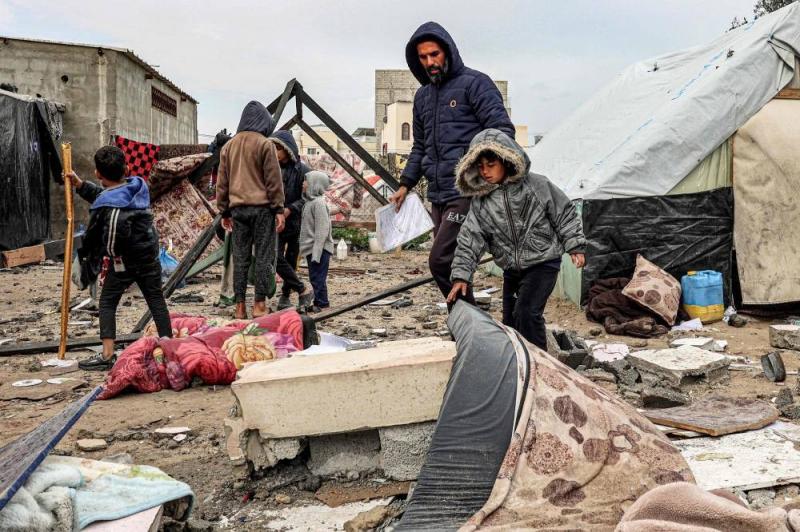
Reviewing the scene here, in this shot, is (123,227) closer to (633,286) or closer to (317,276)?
(317,276)

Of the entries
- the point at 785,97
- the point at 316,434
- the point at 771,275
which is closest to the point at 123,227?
the point at 316,434

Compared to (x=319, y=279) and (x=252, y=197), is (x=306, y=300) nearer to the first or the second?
(x=319, y=279)

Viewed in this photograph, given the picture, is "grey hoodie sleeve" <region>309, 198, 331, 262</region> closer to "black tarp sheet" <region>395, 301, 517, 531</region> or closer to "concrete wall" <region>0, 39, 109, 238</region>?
"black tarp sheet" <region>395, 301, 517, 531</region>

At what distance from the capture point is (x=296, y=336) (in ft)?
16.3

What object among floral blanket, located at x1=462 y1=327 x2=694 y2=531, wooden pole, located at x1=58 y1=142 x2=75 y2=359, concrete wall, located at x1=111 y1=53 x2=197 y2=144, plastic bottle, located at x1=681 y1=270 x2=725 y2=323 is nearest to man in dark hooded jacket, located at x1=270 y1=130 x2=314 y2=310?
wooden pole, located at x1=58 y1=142 x2=75 y2=359

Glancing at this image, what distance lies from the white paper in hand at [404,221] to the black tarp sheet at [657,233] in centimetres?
201

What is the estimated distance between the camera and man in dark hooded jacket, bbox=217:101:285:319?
19.8 ft

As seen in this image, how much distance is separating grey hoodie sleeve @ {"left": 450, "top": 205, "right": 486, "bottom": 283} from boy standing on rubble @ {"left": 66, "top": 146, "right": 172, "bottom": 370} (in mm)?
2340

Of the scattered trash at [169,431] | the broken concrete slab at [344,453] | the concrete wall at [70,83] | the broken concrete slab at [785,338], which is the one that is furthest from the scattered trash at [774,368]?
the concrete wall at [70,83]

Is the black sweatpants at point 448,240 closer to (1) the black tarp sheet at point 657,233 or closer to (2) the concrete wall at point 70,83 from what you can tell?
(1) the black tarp sheet at point 657,233

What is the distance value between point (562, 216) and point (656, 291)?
2.98 metres

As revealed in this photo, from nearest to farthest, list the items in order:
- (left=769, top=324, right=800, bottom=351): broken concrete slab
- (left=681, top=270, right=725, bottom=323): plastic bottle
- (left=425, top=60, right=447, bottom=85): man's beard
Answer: (left=425, top=60, right=447, bottom=85): man's beard
(left=769, top=324, right=800, bottom=351): broken concrete slab
(left=681, top=270, right=725, bottom=323): plastic bottle

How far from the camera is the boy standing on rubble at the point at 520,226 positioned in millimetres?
3857

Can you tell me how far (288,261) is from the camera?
762 cm
